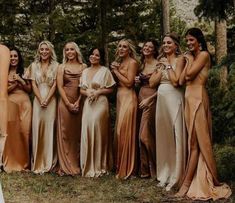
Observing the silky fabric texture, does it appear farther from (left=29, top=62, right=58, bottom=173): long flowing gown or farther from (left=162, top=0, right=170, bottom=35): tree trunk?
(left=162, top=0, right=170, bottom=35): tree trunk

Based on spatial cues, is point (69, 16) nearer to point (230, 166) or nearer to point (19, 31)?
point (19, 31)

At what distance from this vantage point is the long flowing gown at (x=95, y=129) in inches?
349

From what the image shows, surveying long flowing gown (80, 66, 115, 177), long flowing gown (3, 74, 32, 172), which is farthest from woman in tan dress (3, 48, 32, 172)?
long flowing gown (80, 66, 115, 177)

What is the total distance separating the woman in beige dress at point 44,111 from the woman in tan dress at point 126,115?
1.12m

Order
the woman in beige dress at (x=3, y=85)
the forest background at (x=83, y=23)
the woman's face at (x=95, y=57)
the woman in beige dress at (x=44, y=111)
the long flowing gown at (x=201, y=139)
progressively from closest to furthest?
the woman in beige dress at (x=3, y=85) < the long flowing gown at (x=201, y=139) < the woman's face at (x=95, y=57) < the woman in beige dress at (x=44, y=111) < the forest background at (x=83, y=23)

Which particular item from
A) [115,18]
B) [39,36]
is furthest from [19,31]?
[115,18]

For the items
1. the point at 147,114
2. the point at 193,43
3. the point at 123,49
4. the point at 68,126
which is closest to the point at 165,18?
the point at 123,49

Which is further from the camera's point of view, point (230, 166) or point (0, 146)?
point (230, 166)

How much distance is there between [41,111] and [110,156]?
1.36 metres

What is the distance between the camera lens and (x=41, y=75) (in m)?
9.15

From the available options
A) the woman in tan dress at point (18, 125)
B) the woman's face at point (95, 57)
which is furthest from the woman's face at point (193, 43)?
the woman in tan dress at point (18, 125)

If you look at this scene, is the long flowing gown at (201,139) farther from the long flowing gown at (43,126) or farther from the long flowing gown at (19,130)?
the long flowing gown at (19,130)

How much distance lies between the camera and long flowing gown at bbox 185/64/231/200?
7.36 metres

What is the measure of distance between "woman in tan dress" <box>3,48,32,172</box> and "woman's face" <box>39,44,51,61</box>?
43 cm
